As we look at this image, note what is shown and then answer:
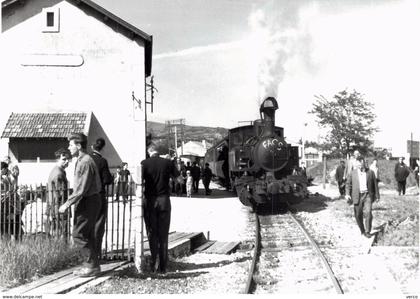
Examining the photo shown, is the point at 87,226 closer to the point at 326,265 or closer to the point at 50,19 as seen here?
the point at 326,265

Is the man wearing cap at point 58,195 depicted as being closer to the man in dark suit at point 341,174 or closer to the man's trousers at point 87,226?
the man's trousers at point 87,226

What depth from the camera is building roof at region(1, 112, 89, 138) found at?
19453 mm

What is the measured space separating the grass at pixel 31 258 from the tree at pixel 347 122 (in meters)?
21.9

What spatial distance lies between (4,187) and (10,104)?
1322 cm

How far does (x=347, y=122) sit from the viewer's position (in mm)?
29922

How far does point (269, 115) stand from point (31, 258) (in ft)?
35.0

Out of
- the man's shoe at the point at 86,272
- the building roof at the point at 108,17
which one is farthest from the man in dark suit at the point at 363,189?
the building roof at the point at 108,17

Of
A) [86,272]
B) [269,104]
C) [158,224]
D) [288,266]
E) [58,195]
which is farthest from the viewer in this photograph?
[269,104]

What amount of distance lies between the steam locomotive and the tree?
38.5ft

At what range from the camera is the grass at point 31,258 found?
618cm

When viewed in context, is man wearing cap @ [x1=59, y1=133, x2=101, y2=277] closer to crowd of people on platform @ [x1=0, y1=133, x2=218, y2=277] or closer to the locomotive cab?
crowd of people on platform @ [x1=0, y1=133, x2=218, y2=277]

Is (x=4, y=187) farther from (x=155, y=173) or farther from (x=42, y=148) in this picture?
(x=42, y=148)

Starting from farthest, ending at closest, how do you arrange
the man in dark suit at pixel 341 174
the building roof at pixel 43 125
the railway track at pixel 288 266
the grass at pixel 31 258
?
the man in dark suit at pixel 341 174, the building roof at pixel 43 125, the railway track at pixel 288 266, the grass at pixel 31 258

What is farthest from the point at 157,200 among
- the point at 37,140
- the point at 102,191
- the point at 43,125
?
the point at 37,140
